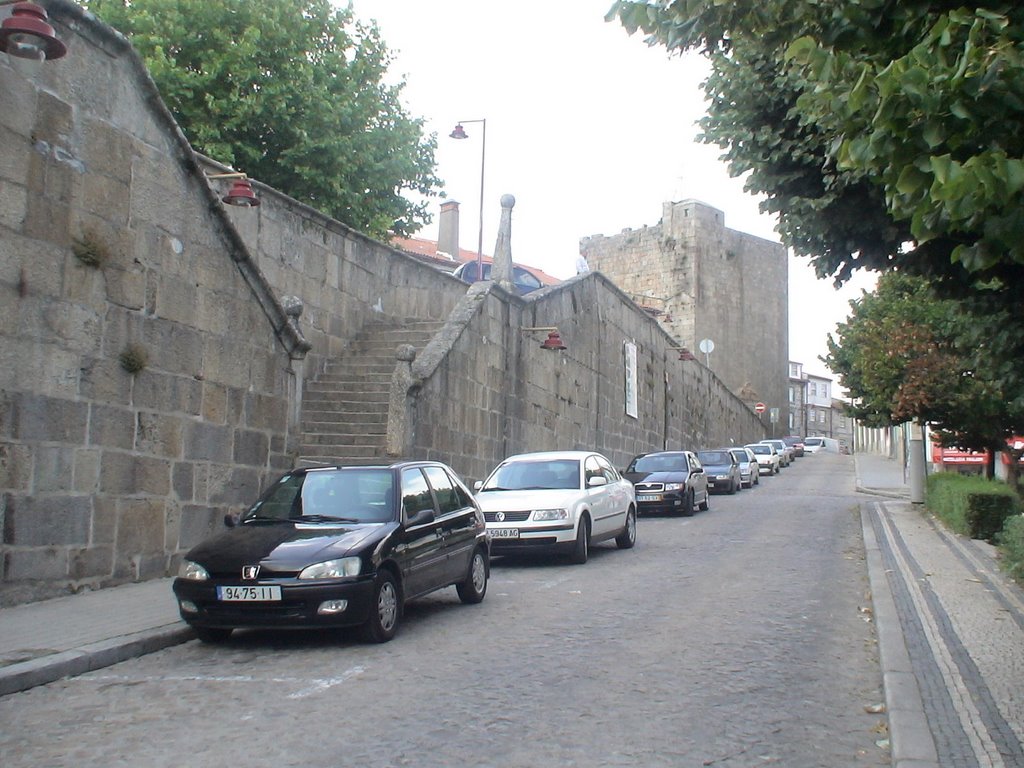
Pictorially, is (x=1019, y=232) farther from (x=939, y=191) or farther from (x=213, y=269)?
(x=213, y=269)

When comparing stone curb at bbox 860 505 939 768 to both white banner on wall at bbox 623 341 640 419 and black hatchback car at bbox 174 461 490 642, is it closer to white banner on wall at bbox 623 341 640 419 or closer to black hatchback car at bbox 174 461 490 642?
black hatchback car at bbox 174 461 490 642

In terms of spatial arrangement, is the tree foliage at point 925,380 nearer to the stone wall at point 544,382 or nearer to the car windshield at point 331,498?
the stone wall at point 544,382

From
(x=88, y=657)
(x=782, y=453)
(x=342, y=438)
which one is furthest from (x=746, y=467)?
(x=88, y=657)

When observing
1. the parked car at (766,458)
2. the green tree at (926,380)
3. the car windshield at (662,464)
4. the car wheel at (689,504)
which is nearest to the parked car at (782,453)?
the parked car at (766,458)

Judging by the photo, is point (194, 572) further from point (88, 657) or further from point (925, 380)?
point (925, 380)

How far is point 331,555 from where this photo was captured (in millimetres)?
8008

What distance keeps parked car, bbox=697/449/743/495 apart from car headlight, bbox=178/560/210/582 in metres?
24.1

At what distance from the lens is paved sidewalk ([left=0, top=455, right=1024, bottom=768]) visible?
5449 mm

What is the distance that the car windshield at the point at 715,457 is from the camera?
104 feet

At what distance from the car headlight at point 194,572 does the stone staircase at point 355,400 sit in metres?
6.79

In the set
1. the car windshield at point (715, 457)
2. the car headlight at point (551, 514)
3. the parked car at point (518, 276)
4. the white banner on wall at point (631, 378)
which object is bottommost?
the car headlight at point (551, 514)

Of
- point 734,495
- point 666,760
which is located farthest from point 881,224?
point 734,495

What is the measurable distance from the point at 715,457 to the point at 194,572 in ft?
83.1

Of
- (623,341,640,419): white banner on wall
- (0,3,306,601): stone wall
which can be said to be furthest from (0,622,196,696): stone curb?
(623,341,640,419): white banner on wall
